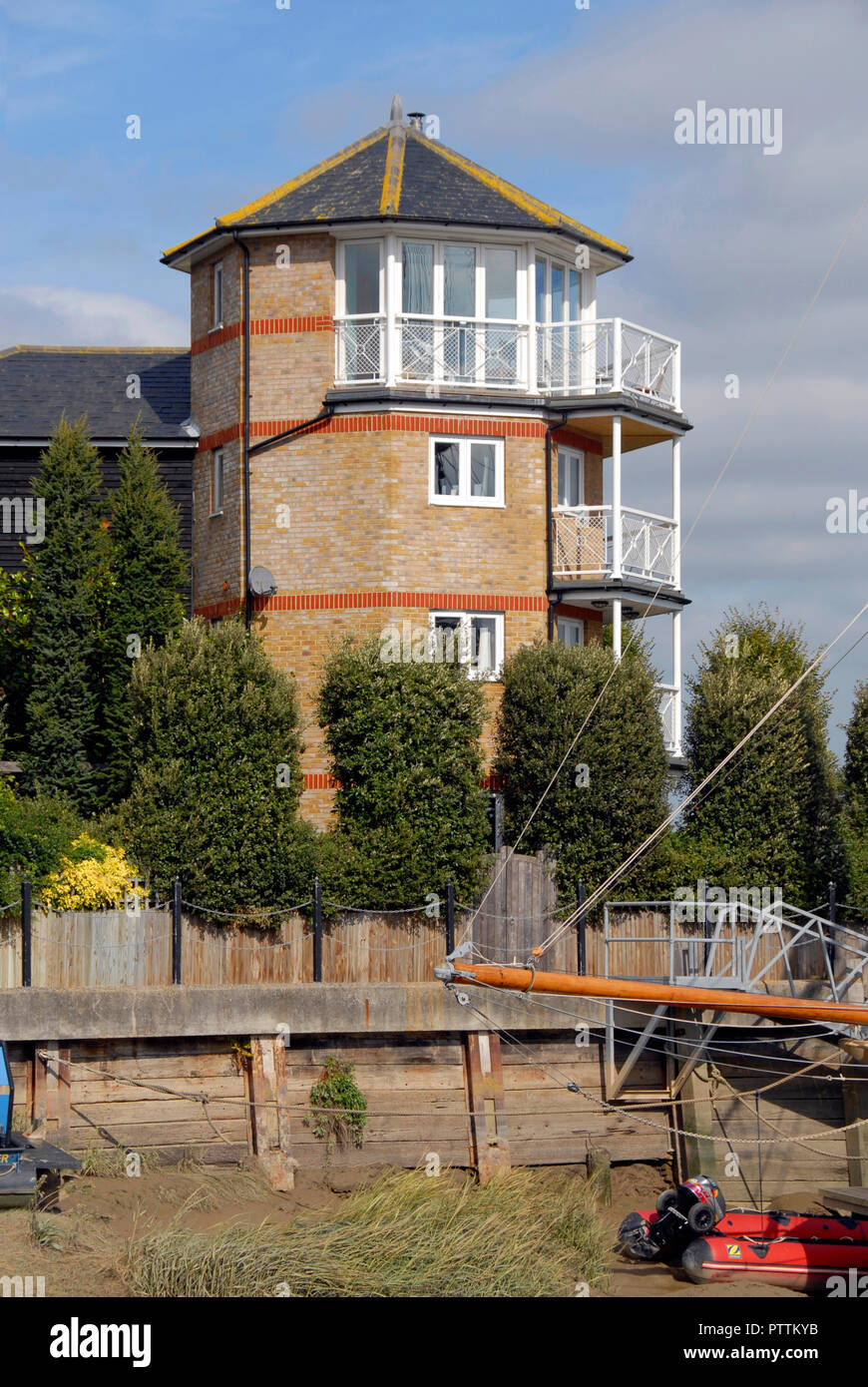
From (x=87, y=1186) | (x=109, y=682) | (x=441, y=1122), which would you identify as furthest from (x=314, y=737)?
(x=87, y=1186)

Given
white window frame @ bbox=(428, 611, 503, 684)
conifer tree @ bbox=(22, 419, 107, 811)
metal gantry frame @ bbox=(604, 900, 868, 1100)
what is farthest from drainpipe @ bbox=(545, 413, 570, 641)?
conifer tree @ bbox=(22, 419, 107, 811)

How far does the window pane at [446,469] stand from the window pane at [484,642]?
2.36 metres

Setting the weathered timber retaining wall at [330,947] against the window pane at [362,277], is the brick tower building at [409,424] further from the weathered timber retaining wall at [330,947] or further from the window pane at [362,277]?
the weathered timber retaining wall at [330,947]

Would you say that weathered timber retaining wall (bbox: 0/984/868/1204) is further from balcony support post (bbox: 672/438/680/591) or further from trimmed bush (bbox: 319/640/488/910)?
balcony support post (bbox: 672/438/680/591)

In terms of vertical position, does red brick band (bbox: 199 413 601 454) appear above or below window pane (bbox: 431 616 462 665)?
above

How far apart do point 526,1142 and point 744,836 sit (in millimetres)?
7044

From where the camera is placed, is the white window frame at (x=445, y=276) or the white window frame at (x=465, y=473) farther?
the white window frame at (x=445, y=276)

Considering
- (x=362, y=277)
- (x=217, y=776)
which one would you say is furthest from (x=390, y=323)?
(x=217, y=776)

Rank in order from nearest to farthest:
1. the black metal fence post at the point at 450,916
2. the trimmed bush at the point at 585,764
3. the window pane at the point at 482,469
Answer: the black metal fence post at the point at 450,916 < the trimmed bush at the point at 585,764 < the window pane at the point at 482,469

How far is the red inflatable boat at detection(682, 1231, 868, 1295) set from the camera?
2086cm

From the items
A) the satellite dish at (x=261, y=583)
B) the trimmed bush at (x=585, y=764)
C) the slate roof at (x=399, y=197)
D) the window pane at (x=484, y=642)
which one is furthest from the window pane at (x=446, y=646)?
the slate roof at (x=399, y=197)

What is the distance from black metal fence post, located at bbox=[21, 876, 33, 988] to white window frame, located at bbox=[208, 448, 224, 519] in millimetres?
11590

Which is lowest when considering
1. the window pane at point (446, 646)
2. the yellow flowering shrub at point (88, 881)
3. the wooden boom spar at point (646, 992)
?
the wooden boom spar at point (646, 992)

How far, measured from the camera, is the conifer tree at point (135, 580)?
2984 centimetres
